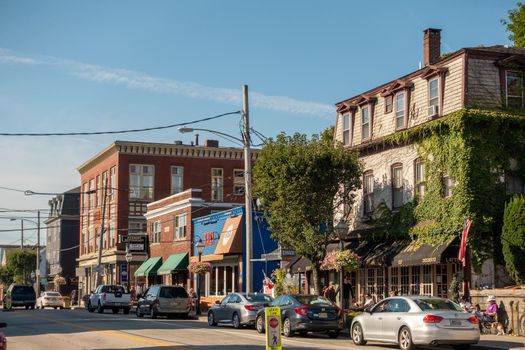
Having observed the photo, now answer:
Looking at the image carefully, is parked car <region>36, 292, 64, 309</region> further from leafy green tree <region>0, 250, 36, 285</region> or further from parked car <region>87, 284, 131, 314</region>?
leafy green tree <region>0, 250, 36, 285</region>

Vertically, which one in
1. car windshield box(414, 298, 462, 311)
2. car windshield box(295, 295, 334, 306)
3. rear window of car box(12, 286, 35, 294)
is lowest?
rear window of car box(12, 286, 35, 294)

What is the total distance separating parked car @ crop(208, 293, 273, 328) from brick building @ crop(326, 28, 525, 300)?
5518 millimetres

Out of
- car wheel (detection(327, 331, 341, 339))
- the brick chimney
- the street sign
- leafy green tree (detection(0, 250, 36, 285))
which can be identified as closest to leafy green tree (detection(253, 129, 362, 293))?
the brick chimney

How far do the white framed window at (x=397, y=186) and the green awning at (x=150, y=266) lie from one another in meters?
28.1

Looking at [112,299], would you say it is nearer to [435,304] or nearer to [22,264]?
[435,304]

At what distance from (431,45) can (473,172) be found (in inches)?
329

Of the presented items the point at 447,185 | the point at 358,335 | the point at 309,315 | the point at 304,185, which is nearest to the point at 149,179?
the point at 304,185

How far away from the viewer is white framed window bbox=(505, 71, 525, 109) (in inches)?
1219

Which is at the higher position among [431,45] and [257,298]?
[431,45]

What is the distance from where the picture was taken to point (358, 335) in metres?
22.8

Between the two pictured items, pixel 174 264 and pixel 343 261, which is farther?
pixel 174 264

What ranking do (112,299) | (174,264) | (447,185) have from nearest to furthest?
(447,185)
(112,299)
(174,264)

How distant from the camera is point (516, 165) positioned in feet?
99.1

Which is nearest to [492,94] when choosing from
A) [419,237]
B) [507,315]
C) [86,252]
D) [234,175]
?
[419,237]
